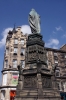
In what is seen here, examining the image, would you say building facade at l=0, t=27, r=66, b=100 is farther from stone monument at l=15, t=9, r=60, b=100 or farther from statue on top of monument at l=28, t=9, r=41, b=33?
stone monument at l=15, t=9, r=60, b=100

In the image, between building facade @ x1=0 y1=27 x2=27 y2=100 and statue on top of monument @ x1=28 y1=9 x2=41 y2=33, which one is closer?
statue on top of monument @ x1=28 y1=9 x2=41 y2=33

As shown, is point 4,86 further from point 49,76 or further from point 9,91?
point 49,76

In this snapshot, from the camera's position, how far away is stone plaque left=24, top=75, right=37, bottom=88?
1020 centimetres

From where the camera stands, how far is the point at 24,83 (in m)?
10.6

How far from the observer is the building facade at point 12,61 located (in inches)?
1149

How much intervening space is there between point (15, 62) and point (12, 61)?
816 millimetres

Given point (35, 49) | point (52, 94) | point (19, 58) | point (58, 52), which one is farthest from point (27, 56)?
point (58, 52)

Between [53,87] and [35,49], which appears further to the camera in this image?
[35,49]

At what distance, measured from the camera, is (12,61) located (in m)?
32.7

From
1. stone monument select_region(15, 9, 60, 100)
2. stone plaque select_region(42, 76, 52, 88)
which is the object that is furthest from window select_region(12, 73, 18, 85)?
stone plaque select_region(42, 76, 52, 88)

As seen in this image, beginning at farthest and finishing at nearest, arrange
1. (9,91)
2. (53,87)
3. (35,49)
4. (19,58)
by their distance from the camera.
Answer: (19,58) < (9,91) < (35,49) < (53,87)

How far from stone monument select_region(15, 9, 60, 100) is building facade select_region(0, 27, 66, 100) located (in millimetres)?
18482

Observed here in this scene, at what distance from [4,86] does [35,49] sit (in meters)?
20.8

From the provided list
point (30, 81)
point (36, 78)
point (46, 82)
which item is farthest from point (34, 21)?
point (46, 82)
